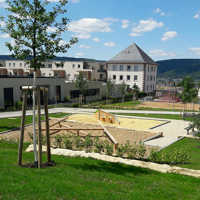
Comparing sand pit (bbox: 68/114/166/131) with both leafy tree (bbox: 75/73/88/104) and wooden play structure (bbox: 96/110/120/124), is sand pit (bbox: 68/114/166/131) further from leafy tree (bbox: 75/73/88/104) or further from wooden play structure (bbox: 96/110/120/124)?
leafy tree (bbox: 75/73/88/104)

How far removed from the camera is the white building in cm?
5688

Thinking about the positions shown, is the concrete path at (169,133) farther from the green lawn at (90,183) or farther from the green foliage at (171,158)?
the green lawn at (90,183)

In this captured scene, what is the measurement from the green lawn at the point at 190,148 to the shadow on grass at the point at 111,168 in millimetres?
2737

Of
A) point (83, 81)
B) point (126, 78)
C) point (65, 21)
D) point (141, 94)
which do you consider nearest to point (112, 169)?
point (65, 21)

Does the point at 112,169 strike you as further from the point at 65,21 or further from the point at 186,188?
the point at 65,21

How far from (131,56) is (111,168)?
175ft

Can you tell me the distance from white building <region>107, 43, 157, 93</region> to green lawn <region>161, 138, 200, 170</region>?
41.6 m

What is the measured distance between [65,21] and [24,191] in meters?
5.68

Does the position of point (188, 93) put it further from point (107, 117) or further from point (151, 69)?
point (151, 69)

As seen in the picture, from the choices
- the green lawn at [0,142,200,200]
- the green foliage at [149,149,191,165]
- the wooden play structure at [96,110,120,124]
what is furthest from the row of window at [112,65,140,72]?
the green lawn at [0,142,200,200]

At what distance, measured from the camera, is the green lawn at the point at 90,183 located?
522 centimetres

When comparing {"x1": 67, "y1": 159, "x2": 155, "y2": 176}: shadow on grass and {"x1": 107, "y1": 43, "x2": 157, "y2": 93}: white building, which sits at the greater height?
{"x1": 107, "y1": 43, "x2": 157, "y2": 93}: white building

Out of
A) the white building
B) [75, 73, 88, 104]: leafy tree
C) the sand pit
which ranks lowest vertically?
the sand pit

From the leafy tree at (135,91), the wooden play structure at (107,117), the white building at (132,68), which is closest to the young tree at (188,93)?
the wooden play structure at (107,117)
